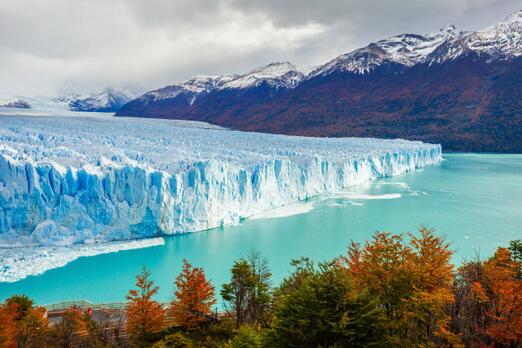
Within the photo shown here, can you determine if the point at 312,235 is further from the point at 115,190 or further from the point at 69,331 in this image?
the point at 69,331

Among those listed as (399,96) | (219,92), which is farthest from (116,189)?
(219,92)

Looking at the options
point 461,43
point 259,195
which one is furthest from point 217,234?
point 461,43

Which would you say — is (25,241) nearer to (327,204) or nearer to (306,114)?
(327,204)

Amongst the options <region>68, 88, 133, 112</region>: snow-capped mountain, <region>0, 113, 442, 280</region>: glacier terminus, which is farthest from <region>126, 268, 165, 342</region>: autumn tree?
<region>68, 88, 133, 112</region>: snow-capped mountain

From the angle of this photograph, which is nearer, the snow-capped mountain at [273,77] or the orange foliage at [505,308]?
the orange foliage at [505,308]

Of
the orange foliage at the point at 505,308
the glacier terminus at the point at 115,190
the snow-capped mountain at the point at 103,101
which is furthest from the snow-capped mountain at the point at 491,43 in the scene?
the snow-capped mountain at the point at 103,101

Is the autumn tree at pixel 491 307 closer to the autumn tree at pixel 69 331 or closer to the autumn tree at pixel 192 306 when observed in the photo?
the autumn tree at pixel 192 306

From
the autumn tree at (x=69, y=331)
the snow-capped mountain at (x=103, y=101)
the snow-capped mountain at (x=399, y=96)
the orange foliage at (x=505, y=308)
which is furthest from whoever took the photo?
the snow-capped mountain at (x=103, y=101)
